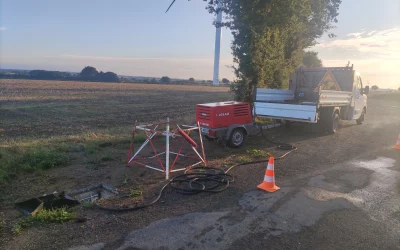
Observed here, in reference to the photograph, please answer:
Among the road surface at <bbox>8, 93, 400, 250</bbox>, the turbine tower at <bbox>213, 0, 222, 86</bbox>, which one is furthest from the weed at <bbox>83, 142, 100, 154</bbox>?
the turbine tower at <bbox>213, 0, 222, 86</bbox>

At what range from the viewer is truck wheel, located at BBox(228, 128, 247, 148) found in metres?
9.21

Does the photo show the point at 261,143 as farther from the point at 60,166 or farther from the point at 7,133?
the point at 7,133

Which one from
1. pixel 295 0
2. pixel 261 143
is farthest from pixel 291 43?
pixel 261 143

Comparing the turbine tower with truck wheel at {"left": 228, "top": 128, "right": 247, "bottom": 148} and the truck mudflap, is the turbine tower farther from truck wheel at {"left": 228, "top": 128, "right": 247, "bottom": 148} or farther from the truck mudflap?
truck wheel at {"left": 228, "top": 128, "right": 247, "bottom": 148}

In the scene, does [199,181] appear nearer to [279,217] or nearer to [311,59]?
[279,217]

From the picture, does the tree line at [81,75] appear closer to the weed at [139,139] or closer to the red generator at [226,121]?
the weed at [139,139]

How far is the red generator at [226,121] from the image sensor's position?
8820 millimetres

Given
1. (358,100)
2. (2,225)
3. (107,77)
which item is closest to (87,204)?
(2,225)

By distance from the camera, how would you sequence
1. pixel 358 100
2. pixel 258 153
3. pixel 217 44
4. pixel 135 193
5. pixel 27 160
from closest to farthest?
pixel 135 193, pixel 27 160, pixel 258 153, pixel 358 100, pixel 217 44

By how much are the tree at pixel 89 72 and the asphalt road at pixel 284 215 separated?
68.7 m

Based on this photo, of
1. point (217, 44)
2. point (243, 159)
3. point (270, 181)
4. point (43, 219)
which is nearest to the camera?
point (43, 219)

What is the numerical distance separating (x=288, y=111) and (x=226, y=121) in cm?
288

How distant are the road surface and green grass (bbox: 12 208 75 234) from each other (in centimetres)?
47

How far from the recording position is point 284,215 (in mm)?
4703
